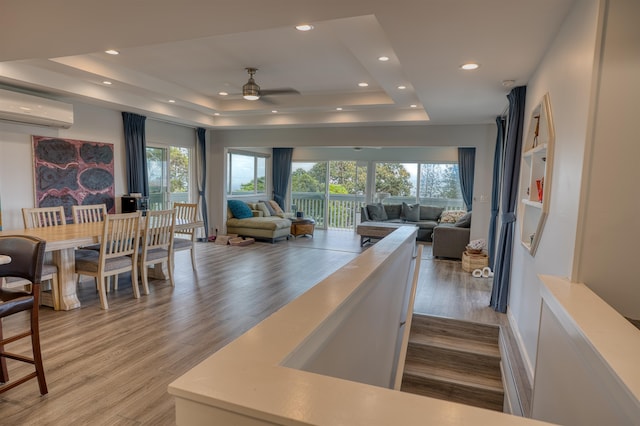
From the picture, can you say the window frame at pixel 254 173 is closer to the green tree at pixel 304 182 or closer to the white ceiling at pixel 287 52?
the green tree at pixel 304 182

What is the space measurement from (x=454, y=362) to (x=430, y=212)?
577 centimetres

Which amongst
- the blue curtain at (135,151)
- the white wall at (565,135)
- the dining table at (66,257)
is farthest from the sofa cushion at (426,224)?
the dining table at (66,257)

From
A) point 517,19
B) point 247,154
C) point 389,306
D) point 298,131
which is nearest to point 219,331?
point 389,306

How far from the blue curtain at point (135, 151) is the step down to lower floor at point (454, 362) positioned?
16.4ft

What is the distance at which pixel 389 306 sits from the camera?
2.71 metres

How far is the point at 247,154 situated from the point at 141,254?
18.1 feet

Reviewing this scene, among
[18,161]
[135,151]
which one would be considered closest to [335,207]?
[135,151]

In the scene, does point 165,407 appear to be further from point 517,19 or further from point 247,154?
point 247,154

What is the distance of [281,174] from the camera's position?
10.4 metres

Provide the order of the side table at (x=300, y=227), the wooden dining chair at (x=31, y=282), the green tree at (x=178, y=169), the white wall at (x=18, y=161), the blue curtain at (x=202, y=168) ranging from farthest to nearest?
1. the side table at (x=300, y=227)
2. the blue curtain at (x=202, y=168)
3. the green tree at (x=178, y=169)
4. the white wall at (x=18, y=161)
5. the wooden dining chair at (x=31, y=282)

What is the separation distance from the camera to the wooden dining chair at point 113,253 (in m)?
3.77

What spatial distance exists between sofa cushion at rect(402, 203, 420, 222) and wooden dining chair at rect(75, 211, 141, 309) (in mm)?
6280

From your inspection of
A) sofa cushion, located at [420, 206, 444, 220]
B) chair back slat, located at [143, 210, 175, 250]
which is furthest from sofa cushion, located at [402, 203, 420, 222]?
chair back slat, located at [143, 210, 175, 250]

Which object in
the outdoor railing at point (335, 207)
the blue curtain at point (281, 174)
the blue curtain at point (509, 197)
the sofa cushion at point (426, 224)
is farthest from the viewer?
the blue curtain at point (281, 174)
